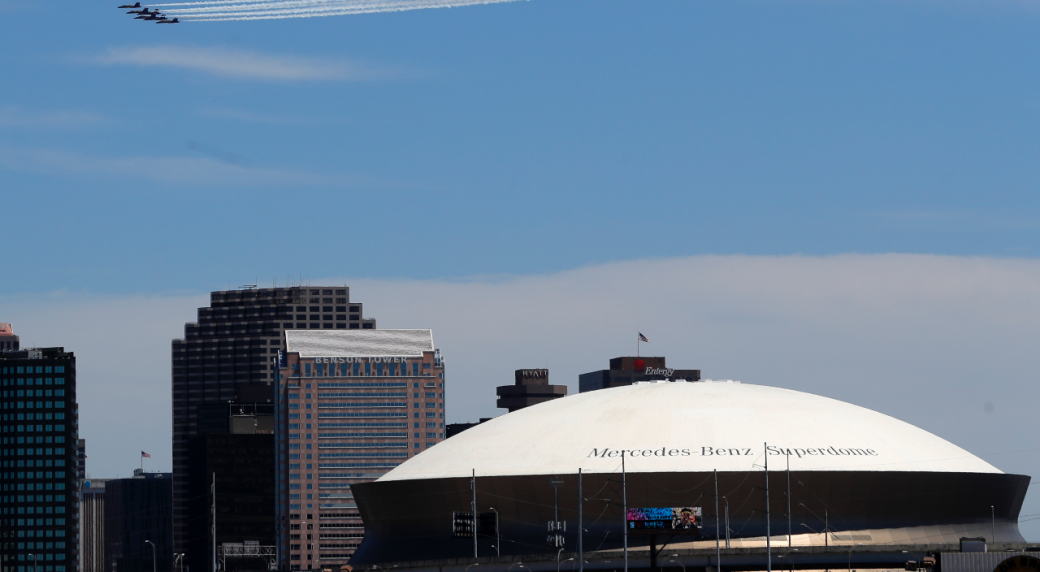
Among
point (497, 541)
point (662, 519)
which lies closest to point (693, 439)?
point (497, 541)

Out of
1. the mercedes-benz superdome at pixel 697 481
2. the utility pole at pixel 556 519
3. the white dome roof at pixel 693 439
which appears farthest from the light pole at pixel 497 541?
the utility pole at pixel 556 519

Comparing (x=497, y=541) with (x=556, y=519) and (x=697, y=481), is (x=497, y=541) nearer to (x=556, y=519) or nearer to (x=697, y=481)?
(x=556, y=519)

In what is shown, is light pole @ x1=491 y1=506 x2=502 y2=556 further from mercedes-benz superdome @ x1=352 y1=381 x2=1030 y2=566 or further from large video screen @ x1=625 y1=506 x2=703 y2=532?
large video screen @ x1=625 y1=506 x2=703 y2=532

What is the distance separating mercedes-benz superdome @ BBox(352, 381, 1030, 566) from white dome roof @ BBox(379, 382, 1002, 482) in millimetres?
197

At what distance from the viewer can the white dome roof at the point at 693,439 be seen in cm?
16200

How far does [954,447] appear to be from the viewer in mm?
178500

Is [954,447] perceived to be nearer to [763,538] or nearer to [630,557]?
[763,538]

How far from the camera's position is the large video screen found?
454ft

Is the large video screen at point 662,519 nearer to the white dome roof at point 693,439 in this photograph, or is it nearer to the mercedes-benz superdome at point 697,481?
the mercedes-benz superdome at point 697,481

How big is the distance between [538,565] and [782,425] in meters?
32.2

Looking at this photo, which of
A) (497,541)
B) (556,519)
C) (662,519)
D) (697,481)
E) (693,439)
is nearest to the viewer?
(662,519)

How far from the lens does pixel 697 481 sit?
15788 centimetres

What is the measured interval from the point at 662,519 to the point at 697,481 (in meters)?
20.0

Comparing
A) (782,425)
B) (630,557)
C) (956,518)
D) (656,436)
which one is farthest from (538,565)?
(956,518)
